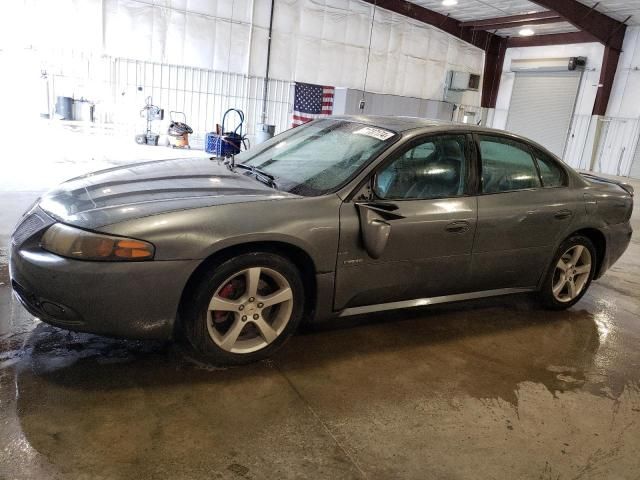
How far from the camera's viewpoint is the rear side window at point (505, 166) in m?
3.44

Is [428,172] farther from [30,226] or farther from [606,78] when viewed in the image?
[606,78]

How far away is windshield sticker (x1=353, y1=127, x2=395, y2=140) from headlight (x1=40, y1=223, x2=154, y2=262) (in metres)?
1.60

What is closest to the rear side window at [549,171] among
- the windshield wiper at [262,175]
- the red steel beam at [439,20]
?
the windshield wiper at [262,175]

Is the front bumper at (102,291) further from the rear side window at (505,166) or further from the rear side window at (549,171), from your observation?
the rear side window at (549,171)

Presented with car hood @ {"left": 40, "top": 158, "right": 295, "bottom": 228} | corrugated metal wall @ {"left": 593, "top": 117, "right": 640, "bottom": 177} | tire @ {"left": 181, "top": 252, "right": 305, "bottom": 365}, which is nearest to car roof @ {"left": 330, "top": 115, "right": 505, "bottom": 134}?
car hood @ {"left": 40, "top": 158, "right": 295, "bottom": 228}

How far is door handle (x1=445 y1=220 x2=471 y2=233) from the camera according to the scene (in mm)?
3164

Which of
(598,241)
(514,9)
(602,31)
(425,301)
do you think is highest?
(514,9)

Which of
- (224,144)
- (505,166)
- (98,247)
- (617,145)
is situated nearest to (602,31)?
(617,145)

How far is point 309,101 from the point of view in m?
15.4

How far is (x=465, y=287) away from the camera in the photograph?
343 centimetres

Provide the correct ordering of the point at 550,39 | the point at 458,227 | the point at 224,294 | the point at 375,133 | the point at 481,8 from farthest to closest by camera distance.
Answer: the point at 550,39 < the point at 481,8 < the point at 375,133 < the point at 458,227 < the point at 224,294

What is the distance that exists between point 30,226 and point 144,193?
1.89 ft

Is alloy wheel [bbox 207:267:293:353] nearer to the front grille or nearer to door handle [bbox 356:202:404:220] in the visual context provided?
door handle [bbox 356:202:404:220]

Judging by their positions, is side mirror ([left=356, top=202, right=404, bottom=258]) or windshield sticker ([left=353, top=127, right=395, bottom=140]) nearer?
side mirror ([left=356, top=202, right=404, bottom=258])
